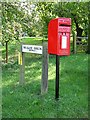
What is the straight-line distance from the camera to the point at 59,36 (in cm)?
439

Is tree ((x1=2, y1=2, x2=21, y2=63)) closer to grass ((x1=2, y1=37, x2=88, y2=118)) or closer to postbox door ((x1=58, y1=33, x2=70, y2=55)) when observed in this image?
grass ((x1=2, y1=37, x2=88, y2=118))

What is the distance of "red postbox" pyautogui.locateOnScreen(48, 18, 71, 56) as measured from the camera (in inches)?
171

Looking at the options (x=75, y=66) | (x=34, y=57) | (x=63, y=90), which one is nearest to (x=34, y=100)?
(x=63, y=90)

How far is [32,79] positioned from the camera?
602 centimetres

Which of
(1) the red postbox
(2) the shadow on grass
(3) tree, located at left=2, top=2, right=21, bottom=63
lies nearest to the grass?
(2) the shadow on grass

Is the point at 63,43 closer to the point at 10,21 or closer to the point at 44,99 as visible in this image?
the point at 44,99

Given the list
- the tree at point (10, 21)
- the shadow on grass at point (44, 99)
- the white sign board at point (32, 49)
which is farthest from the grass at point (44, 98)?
the tree at point (10, 21)

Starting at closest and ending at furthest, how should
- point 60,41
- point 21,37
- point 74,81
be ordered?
point 60,41, point 74,81, point 21,37

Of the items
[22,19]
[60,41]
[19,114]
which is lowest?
[19,114]

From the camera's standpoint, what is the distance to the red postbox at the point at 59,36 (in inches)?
171

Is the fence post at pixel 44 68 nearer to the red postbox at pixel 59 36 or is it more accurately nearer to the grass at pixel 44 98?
the grass at pixel 44 98

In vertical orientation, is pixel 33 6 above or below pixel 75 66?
above

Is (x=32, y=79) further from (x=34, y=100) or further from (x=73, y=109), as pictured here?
(x=73, y=109)

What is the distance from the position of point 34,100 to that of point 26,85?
3.36 feet
